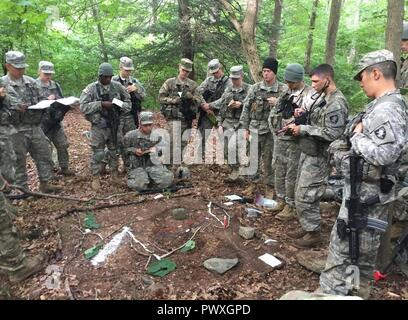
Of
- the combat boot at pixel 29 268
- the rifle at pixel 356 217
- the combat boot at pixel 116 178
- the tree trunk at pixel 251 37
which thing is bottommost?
the combat boot at pixel 29 268

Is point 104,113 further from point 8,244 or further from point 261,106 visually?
point 8,244

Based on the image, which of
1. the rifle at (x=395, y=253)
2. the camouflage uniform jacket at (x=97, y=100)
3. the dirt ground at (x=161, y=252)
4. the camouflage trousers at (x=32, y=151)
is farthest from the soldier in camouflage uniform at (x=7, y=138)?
the rifle at (x=395, y=253)

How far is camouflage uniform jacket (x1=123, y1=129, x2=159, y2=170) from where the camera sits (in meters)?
6.93

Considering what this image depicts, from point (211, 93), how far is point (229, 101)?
→ 0.80 metres

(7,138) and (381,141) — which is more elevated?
(381,141)

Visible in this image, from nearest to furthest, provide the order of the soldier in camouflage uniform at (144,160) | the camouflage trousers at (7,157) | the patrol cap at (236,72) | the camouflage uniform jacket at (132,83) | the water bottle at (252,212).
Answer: the camouflage trousers at (7,157) < the water bottle at (252,212) < the soldier in camouflage uniform at (144,160) < the patrol cap at (236,72) < the camouflage uniform jacket at (132,83)

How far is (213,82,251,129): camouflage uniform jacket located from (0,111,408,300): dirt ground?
5.86 ft

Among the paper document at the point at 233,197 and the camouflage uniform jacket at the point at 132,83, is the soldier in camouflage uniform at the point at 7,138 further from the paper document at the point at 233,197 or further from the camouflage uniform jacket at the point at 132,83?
the paper document at the point at 233,197

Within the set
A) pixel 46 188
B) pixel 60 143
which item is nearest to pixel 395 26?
pixel 46 188

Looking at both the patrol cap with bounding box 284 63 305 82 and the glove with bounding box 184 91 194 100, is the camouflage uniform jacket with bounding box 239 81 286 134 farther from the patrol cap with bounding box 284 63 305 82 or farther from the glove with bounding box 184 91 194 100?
the glove with bounding box 184 91 194 100

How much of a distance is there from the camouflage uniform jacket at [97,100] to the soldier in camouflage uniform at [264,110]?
8.60 feet

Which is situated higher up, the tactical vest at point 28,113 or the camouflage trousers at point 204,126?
the tactical vest at point 28,113

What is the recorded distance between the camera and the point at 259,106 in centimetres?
664

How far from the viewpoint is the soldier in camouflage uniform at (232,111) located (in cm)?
744
